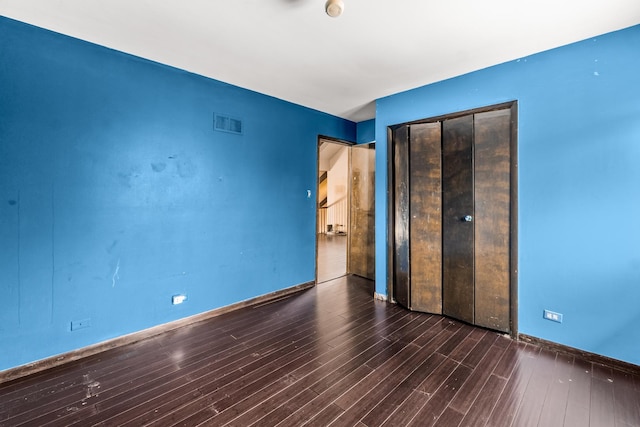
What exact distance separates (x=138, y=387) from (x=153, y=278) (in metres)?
1.07

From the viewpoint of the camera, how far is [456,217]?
Result: 3098 millimetres

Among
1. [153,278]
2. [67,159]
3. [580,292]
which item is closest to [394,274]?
[580,292]

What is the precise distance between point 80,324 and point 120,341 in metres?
0.37

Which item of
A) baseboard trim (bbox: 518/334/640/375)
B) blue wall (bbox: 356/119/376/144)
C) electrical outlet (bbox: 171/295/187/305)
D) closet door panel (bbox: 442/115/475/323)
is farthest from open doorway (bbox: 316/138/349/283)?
baseboard trim (bbox: 518/334/640/375)

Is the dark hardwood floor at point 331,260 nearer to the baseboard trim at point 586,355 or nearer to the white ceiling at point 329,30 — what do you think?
the baseboard trim at point 586,355

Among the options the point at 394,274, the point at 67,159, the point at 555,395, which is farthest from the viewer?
the point at 394,274

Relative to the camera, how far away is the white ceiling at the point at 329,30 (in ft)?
6.54

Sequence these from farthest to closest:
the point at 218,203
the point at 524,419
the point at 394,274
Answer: the point at 394,274 → the point at 218,203 → the point at 524,419

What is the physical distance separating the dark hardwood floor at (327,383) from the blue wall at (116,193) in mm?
428

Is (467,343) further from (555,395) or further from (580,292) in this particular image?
(580,292)

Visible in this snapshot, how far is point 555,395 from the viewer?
1.95m

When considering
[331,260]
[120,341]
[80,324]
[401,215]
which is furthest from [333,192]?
[80,324]

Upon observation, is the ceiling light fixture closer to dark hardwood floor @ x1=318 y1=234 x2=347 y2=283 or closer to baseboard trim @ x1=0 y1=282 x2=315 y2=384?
baseboard trim @ x1=0 y1=282 x2=315 y2=384

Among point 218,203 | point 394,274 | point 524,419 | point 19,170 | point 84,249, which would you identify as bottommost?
point 524,419
